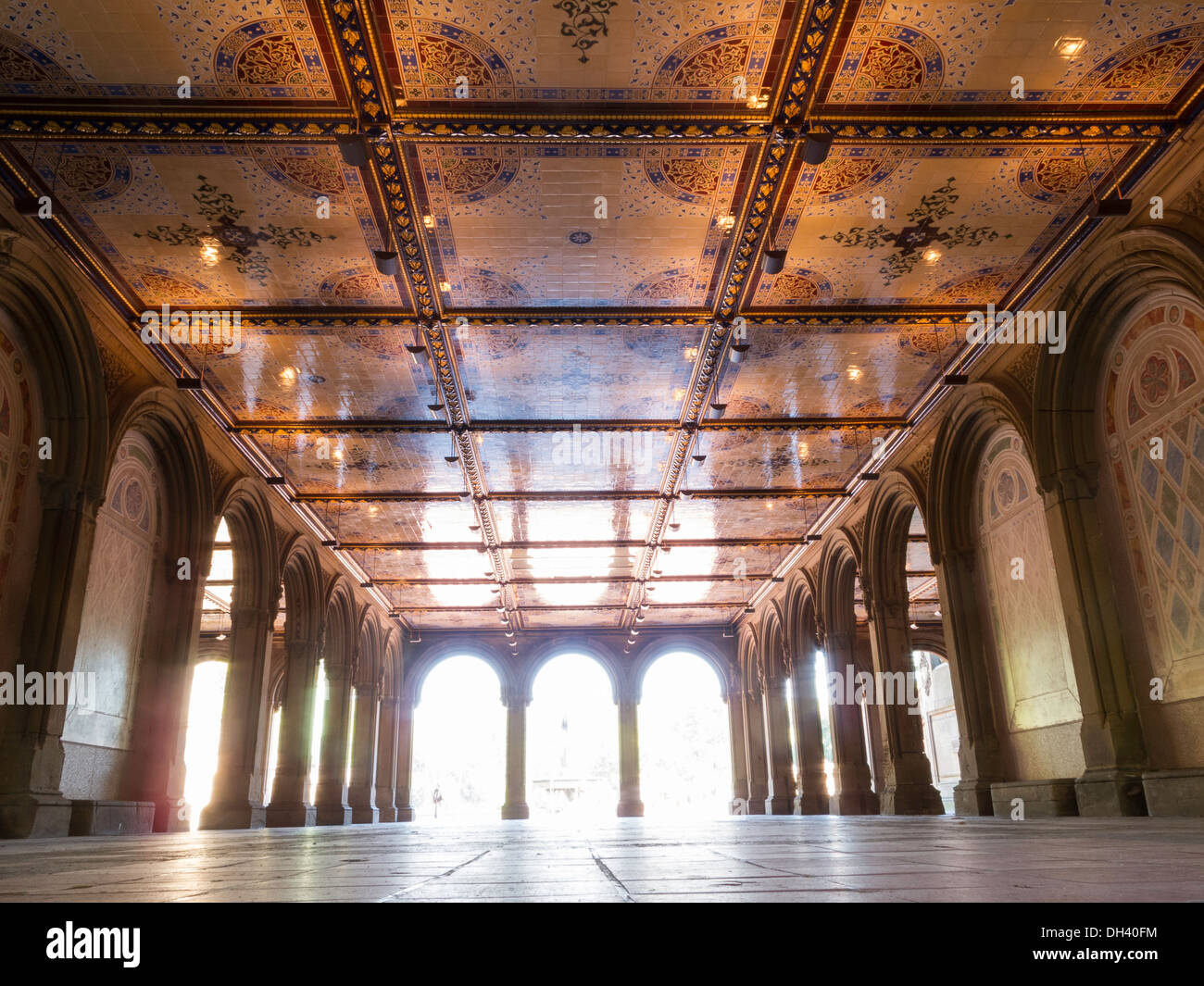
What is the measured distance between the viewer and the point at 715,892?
1.67 meters

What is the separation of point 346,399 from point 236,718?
604cm

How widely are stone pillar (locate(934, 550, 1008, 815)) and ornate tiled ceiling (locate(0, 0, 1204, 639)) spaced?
2.60 metres

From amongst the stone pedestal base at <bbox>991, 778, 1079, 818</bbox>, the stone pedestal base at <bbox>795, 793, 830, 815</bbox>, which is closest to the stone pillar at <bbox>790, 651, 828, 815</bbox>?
the stone pedestal base at <bbox>795, 793, 830, 815</bbox>

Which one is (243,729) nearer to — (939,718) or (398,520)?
(398,520)

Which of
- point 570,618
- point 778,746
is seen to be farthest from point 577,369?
point 570,618

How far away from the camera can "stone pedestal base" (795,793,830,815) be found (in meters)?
21.3

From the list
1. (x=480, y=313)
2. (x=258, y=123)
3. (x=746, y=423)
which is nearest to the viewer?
(x=258, y=123)

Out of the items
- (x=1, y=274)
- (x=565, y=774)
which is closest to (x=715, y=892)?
(x=1, y=274)

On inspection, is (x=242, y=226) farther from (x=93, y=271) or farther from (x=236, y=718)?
(x=236, y=718)

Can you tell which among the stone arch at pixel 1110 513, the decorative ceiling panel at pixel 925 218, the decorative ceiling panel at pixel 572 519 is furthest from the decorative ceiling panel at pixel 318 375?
the stone arch at pixel 1110 513

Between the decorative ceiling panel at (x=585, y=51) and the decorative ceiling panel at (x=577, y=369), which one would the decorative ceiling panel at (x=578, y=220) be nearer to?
the decorative ceiling panel at (x=585, y=51)

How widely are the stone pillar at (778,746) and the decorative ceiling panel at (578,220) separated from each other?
53.2ft

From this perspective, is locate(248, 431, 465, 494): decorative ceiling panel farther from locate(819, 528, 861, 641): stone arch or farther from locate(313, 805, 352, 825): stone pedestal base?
locate(313, 805, 352, 825): stone pedestal base
